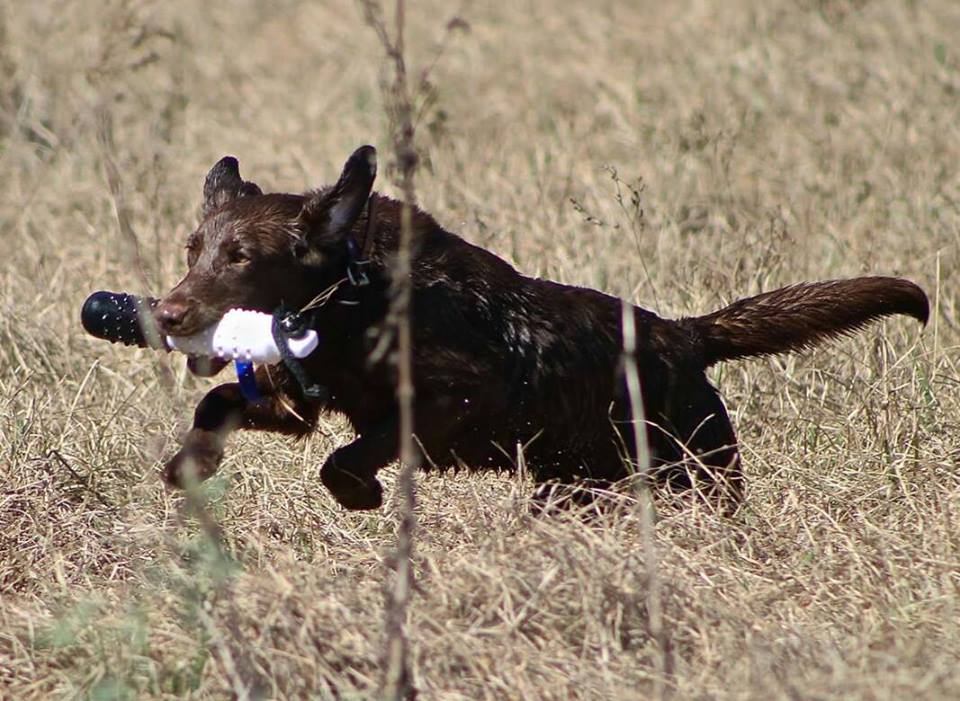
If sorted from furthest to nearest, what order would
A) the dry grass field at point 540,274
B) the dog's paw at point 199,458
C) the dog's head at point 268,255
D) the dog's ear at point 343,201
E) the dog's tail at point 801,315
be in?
the dog's tail at point 801,315, the dog's head at point 268,255, the dog's ear at point 343,201, the dog's paw at point 199,458, the dry grass field at point 540,274

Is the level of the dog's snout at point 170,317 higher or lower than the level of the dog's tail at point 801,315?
lower

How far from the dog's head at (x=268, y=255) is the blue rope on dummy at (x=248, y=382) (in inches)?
6.3

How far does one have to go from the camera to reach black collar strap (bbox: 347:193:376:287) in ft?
14.5

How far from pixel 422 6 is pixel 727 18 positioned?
2406 millimetres

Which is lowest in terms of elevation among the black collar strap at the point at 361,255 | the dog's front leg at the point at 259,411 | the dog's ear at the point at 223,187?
the dog's front leg at the point at 259,411

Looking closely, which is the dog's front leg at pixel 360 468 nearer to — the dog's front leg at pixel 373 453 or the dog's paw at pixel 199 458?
the dog's front leg at pixel 373 453

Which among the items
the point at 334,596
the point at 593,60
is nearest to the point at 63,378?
the point at 334,596

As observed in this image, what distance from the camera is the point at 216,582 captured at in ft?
11.7

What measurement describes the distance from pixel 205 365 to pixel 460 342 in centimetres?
72

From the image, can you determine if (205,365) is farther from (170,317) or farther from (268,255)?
(268,255)

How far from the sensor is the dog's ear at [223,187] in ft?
16.2

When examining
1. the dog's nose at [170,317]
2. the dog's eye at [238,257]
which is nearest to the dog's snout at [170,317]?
the dog's nose at [170,317]

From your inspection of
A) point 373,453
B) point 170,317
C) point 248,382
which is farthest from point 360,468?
point 170,317

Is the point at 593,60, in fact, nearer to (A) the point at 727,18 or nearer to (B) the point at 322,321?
(A) the point at 727,18
